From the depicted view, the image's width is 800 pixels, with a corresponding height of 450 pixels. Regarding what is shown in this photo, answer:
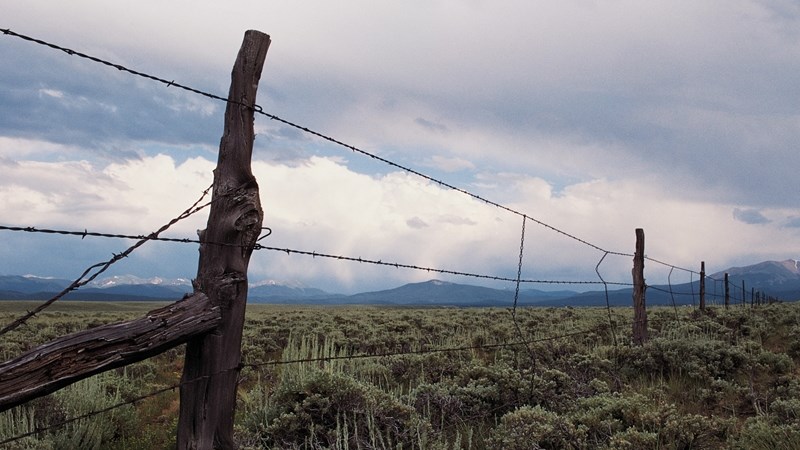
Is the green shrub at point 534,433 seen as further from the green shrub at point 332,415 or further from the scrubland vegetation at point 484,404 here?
the green shrub at point 332,415

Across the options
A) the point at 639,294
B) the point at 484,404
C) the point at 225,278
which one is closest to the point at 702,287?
the point at 639,294

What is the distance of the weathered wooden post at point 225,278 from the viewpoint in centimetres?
416

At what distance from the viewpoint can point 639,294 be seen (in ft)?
43.9

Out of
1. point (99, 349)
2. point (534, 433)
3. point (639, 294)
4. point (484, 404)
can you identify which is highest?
point (639, 294)

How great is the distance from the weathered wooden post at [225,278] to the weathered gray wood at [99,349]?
14cm

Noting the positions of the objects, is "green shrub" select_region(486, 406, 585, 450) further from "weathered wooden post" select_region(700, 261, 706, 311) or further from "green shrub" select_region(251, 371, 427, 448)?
"weathered wooden post" select_region(700, 261, 706, 311)

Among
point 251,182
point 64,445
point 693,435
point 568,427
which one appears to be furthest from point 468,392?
point 251,182

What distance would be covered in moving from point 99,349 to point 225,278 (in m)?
0.90

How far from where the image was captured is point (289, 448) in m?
6.66

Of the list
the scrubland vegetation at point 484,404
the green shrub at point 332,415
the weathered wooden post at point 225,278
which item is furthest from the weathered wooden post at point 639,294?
the weathered wooden post at point 225,278

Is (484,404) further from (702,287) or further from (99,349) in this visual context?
(702,287)

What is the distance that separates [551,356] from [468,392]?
13.2 feet

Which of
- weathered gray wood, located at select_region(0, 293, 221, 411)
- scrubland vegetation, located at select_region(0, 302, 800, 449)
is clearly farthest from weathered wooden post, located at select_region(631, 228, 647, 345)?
weathered gray wood, located at select_region(0, 293, 221, 411)

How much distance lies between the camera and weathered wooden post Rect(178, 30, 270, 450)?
416 cm
